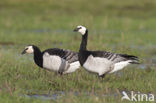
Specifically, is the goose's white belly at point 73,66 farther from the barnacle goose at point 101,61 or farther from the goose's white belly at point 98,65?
the goose's white belly at point 98,65

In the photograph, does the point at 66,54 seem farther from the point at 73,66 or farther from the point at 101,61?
the point at 101,61

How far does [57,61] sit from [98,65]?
122 cm

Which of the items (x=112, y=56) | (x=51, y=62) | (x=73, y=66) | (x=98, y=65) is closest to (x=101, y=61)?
(x=98, y=65)

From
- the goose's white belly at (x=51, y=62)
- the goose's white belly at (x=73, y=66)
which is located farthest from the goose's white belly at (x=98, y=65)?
the goose's white belly at (x=51, y=62)

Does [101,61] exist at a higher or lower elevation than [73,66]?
higher

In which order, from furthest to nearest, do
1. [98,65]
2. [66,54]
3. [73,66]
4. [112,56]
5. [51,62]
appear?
[66,54] < [73,66] < [51,62] < [112,56] < [98,65]

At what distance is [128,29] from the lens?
26.5 m

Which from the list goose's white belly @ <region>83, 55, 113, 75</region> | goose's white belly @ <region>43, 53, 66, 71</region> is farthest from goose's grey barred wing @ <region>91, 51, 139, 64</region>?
goose's white belly @ <region>43, 53, 66, 71</region>

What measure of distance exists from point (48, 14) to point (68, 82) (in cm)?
2008

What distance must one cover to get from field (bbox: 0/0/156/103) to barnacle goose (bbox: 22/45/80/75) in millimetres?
241

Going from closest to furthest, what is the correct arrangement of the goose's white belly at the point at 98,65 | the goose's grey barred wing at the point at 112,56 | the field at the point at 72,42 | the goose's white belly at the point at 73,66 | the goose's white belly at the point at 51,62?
the field at the point at 72,42
the goose's white belly at the point at 98,65
the goose's grey barred wing at the point at 112,56
the goose's white belly at the point at 51,62
the goose's white belly at the point at 73,66

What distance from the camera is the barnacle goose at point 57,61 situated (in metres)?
13.0

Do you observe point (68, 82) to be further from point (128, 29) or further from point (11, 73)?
point (128, 29)

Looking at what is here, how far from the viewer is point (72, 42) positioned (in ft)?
64.5
